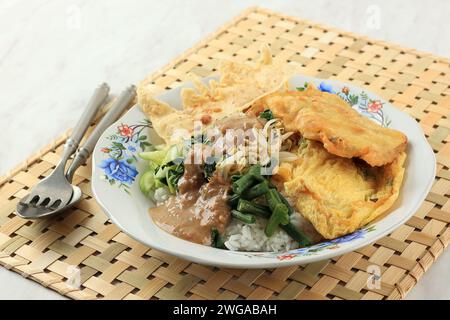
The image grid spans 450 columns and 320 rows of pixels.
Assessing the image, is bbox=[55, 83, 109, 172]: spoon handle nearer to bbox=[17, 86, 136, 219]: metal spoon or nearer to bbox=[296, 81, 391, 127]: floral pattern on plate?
bbox=[17, 86, 136, 219]: metal spoon

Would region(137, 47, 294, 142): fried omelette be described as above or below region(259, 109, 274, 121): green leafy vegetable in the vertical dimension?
below

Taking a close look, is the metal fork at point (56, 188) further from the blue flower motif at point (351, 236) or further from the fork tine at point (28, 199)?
the blue flower motif at point (351, 236)

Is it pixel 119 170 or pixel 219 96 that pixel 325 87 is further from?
pixel 119 170

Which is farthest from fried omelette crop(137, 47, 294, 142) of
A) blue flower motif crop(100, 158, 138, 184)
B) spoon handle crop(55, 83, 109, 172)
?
spoon handle crop(55, 83, 109, 172)

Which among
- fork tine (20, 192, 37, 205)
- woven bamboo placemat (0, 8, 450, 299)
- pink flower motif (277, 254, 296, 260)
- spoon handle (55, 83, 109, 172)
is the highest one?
fork tine (20, 192, 37, 205)

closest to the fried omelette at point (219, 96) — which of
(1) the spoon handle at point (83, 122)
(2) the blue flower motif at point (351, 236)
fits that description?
(1) the spoon handle at point (83, 122)

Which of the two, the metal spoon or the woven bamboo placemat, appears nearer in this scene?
the woven bamboo placemat
